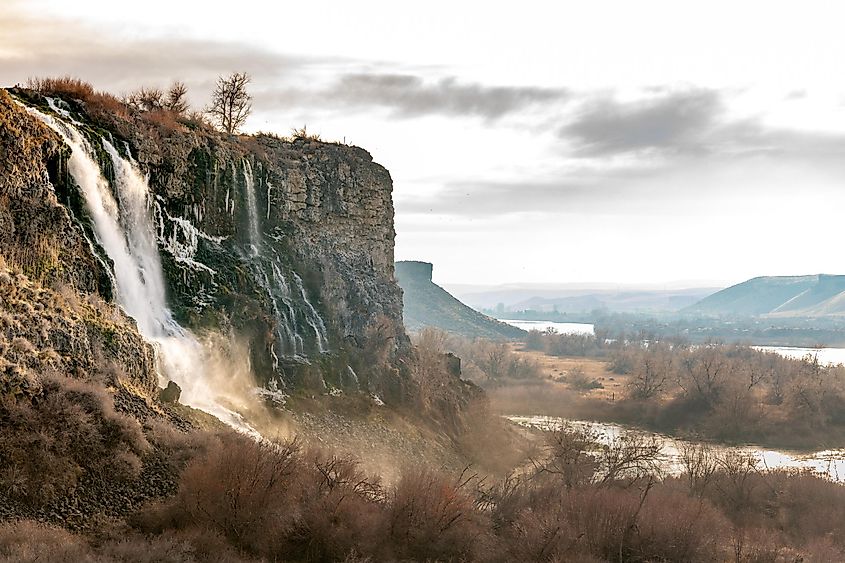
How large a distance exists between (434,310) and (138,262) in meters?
131

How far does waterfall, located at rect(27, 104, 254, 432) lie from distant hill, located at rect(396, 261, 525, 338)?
107772 millimetres

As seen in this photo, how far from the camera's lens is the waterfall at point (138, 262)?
1153 inches

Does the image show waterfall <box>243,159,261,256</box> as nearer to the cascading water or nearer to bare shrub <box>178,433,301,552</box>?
the cascading water

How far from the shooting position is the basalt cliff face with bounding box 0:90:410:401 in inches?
1021

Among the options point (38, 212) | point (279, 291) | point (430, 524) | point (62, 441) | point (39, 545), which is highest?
point (38, 212)

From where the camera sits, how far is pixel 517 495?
2878 centimetres

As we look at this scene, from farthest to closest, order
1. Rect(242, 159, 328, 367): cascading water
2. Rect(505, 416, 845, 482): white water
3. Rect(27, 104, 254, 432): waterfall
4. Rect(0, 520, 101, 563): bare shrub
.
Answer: Rect(505, 416, 845, 482): white water → Rect(242, 159, 328, 367): cascading water → Rect(27, 104, 254, 432): waterfall → Rect(0, 520, 101, 563): bare shrub

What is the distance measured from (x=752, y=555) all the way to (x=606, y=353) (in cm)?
11935

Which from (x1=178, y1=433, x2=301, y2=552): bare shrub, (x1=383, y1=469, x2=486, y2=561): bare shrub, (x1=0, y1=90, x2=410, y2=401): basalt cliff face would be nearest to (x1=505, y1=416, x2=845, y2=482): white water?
(x1=0, y1=90, x2=410, y2=401): basalt cliff face

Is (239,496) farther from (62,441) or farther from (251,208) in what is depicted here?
(251,208)

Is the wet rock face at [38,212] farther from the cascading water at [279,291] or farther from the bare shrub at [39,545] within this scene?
the cascading water at [279,291]

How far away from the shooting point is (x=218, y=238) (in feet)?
131

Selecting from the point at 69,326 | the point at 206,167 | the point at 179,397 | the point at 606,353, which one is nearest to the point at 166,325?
the point at 179,397

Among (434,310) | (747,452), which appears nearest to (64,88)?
(747,452)
